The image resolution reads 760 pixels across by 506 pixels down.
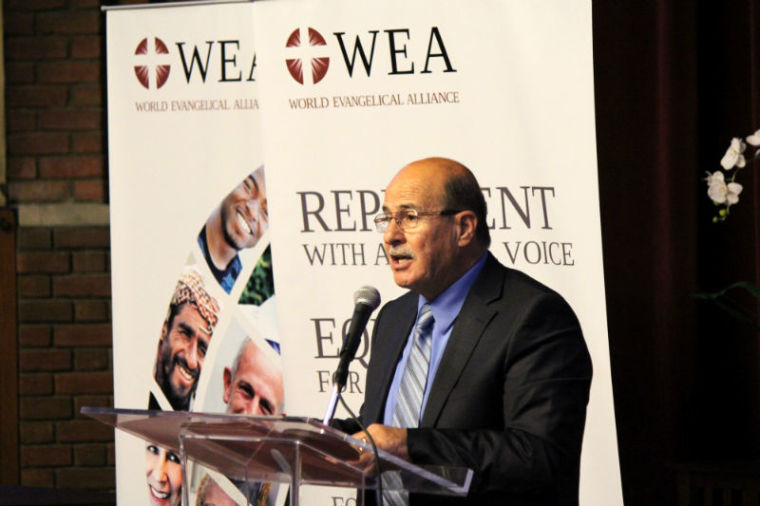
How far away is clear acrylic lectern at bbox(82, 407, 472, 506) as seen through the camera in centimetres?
164

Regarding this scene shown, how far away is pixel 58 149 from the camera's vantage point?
162 inches

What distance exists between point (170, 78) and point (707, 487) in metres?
2.15

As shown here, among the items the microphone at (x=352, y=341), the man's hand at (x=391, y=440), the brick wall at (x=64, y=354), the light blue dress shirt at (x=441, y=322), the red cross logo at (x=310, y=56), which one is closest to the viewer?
the microphone at (x=352, y=341)

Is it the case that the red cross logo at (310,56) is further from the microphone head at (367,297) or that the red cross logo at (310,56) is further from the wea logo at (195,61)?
the microphone head at (367,297)

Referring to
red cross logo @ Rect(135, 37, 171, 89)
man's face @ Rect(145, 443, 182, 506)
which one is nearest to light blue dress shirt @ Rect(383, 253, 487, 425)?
man's face @ Rect(145, 443, 182, 506)

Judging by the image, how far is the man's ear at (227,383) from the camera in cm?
331

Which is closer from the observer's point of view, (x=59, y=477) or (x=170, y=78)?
(x=170, y=78)

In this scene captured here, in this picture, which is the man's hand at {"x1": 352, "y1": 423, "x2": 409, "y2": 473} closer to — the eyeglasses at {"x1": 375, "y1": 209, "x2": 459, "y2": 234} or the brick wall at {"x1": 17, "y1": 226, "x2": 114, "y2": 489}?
the eyeglasses at {"x1": 375, "y1": 209, "x2": 459, "y2": 234}

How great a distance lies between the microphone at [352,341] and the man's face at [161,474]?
1.68 m

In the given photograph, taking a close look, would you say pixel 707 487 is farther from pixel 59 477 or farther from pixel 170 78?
pixel 59 477

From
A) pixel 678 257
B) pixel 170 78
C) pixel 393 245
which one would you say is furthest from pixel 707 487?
pixel 170 78

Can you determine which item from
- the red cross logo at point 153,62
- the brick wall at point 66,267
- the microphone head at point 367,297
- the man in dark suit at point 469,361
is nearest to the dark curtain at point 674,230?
the man in dark suit at point 469,361

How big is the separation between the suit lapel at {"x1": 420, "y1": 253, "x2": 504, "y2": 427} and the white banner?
1.54ft

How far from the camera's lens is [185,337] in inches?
132
